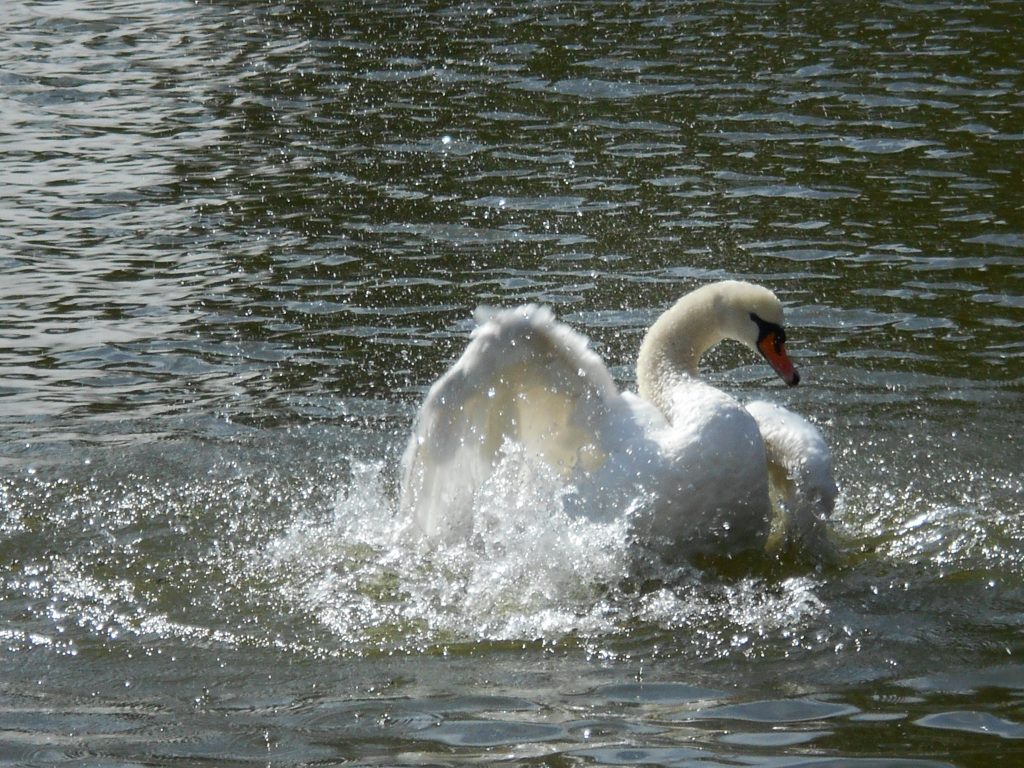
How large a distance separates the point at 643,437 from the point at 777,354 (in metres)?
0.96

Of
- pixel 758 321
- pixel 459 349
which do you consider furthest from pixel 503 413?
pixel 459 349

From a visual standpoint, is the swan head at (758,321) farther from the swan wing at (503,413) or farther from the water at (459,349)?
the water at (459,349)

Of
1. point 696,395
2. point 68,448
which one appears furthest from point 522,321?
point 68,448

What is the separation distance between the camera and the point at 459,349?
9500 mm

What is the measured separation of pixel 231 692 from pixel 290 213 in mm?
7149

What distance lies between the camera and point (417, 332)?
32.0ft

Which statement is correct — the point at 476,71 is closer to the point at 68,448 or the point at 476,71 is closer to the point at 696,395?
the point at 68,448

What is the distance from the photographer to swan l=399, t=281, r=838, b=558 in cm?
636

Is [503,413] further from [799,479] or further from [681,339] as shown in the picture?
[799,479]

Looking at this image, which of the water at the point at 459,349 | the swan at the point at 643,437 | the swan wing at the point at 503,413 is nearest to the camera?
the water at the point at 459,349

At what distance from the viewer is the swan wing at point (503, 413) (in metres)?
6.54

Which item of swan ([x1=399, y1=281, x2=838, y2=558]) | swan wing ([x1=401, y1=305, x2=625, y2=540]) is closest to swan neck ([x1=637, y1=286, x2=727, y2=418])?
swan ([x1=399, y1=281, x2=838, y2=558])

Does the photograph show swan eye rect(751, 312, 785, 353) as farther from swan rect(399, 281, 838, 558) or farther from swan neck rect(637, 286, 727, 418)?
swan neck rect(637, 286, 727, 418)

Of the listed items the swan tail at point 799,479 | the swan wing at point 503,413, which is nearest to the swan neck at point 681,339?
the swan wing at point 503,413
